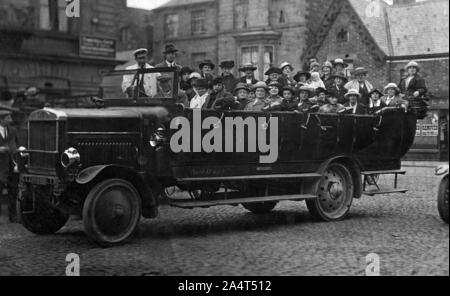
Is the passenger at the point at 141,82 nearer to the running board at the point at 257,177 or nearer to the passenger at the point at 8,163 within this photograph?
the running board at the point at 257,177

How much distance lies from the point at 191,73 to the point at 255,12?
5.15ft

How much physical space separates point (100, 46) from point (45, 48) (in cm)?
320

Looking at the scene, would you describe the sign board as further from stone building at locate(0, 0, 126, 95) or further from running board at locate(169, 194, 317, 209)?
running board at locate(169, 194, 317, 209)

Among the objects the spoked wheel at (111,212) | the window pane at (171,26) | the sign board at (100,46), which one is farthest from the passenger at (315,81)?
the spoked wheel at (111,212)

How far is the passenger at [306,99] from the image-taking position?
25.0 ft

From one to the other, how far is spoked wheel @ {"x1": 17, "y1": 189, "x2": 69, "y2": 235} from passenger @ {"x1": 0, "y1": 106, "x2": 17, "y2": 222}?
1.35m

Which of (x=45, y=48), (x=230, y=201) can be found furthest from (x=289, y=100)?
(x=45, y=48)

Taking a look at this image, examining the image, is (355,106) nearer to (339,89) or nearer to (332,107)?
(332,107)

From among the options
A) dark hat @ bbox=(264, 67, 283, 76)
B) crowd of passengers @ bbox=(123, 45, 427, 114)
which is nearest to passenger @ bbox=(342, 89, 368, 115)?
crowd of passengers @ bbox=(123, 45, 427, 114)

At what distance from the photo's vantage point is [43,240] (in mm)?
6438

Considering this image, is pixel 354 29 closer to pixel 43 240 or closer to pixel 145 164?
pixel 145 164

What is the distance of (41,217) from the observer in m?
6.76

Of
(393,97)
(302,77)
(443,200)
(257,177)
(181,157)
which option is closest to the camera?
(443,200)

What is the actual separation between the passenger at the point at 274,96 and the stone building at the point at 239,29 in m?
0.31
